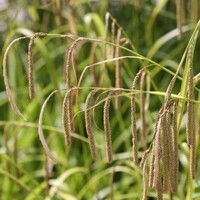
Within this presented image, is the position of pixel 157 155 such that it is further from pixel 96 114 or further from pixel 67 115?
pixel 96 114

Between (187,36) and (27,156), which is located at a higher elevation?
(187,36)

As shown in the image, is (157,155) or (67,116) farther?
(67,116)

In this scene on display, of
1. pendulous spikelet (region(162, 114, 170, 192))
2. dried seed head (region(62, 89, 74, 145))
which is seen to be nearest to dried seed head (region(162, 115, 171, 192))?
pendulous spikelet (region(162, 114, 170, 192))

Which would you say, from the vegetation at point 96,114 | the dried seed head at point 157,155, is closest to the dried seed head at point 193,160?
the vegetation at point 96,114

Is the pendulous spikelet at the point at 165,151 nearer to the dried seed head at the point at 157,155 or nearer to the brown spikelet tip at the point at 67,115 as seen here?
the dried seed head at the point at 157,155

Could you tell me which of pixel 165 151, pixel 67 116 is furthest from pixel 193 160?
pixel 67 116

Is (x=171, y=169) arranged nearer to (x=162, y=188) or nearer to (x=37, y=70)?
(x=162, y=188)

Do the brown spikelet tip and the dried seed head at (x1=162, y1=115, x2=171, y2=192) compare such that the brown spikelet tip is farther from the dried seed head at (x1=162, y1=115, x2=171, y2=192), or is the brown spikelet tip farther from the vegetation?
the dried seed head at (x1=162, y1=115, x2=171, y2=192)

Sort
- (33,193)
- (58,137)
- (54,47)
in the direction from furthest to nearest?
1. (54,47)
2. (58,137)
3. (33,193)

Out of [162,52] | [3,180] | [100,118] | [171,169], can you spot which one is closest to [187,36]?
[162,52]
